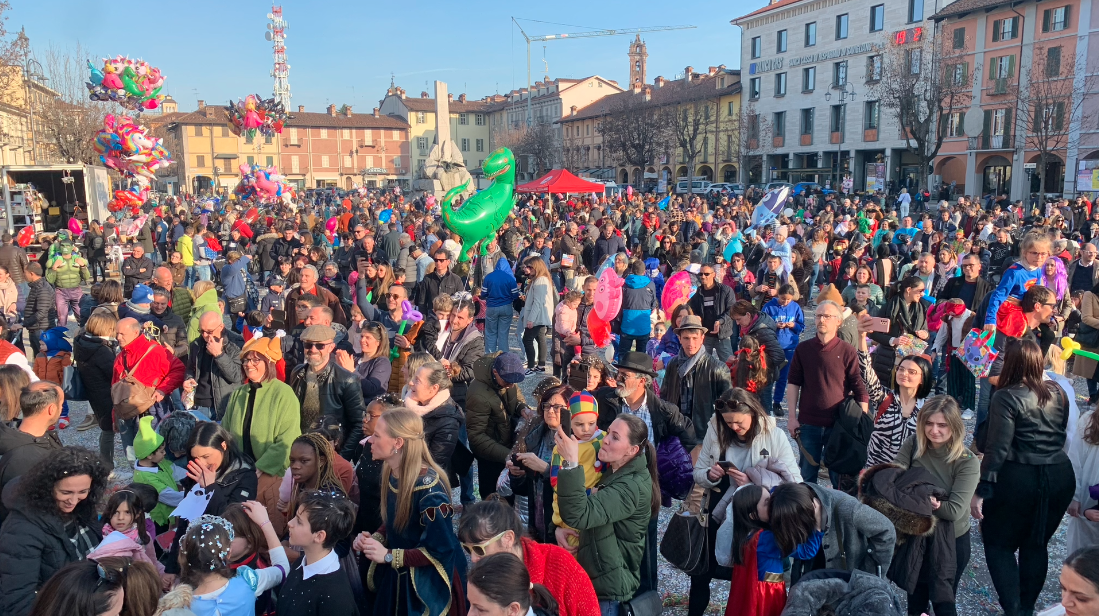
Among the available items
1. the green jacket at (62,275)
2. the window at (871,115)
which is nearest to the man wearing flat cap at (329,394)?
the green jacket at (62,275)

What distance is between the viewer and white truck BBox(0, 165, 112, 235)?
18.3 meters

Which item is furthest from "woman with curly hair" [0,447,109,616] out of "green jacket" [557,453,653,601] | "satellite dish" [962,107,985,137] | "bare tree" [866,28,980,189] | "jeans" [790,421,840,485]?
"satellite dish" [962,107,985,137]

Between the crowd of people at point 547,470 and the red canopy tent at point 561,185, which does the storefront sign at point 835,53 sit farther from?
the crowd of people at point 547,470

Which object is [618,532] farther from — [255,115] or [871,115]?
[871,115]

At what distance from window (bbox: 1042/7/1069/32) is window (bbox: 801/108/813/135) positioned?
1328 cm

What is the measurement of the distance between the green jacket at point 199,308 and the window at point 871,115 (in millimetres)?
40090

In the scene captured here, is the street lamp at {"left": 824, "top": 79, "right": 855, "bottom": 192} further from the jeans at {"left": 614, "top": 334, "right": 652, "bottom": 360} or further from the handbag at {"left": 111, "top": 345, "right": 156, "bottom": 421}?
the handbag at {"left": 111, "top": 345, "right": 156, "bottom": 421}

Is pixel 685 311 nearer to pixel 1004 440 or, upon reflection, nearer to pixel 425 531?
pixel 1004 440

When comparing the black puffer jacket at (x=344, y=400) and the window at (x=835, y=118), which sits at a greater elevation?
the window at (x=835, y=118)

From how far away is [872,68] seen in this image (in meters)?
40.3

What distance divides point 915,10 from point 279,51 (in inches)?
1709

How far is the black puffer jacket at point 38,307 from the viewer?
26.8 ft

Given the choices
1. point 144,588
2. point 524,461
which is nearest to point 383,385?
point 524,461

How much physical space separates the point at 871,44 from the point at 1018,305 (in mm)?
39862
